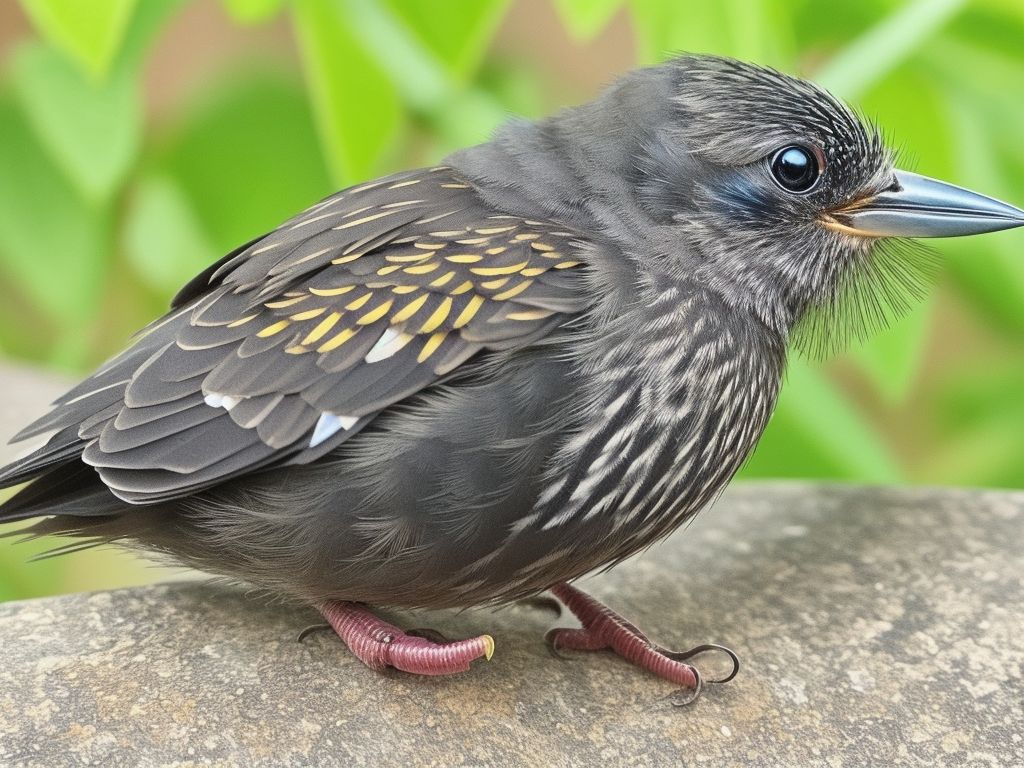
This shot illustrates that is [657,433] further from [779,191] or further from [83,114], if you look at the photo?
[83,114]

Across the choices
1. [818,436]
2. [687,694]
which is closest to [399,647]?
[687,694]

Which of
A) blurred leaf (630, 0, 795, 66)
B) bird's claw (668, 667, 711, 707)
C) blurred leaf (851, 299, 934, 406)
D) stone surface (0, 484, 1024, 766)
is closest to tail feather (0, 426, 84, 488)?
stone surface (0, 484, 1024, 766)

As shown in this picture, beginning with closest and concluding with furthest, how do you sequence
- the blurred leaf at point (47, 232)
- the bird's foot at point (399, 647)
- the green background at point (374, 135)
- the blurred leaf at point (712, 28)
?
the bird's foot at point (399, 647) → the blurred leaf at point (712, 28) → the green background at point (374, 135) → the blurred leaf at point (47, 232)

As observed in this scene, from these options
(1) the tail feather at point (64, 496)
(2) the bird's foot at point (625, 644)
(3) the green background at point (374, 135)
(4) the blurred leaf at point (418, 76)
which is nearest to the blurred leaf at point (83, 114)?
(3) the green background at point (374, 135)

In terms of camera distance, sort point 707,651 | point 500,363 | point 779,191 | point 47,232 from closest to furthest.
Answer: point 500,363 → point 779,191 → point 707,651 → point 47,232

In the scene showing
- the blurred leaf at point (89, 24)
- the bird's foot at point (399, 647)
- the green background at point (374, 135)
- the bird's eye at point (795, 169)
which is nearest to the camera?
the bird's foot at point (399, 647)

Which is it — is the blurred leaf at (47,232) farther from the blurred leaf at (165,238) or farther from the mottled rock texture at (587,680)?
the mottled rock texture at (587,680)
